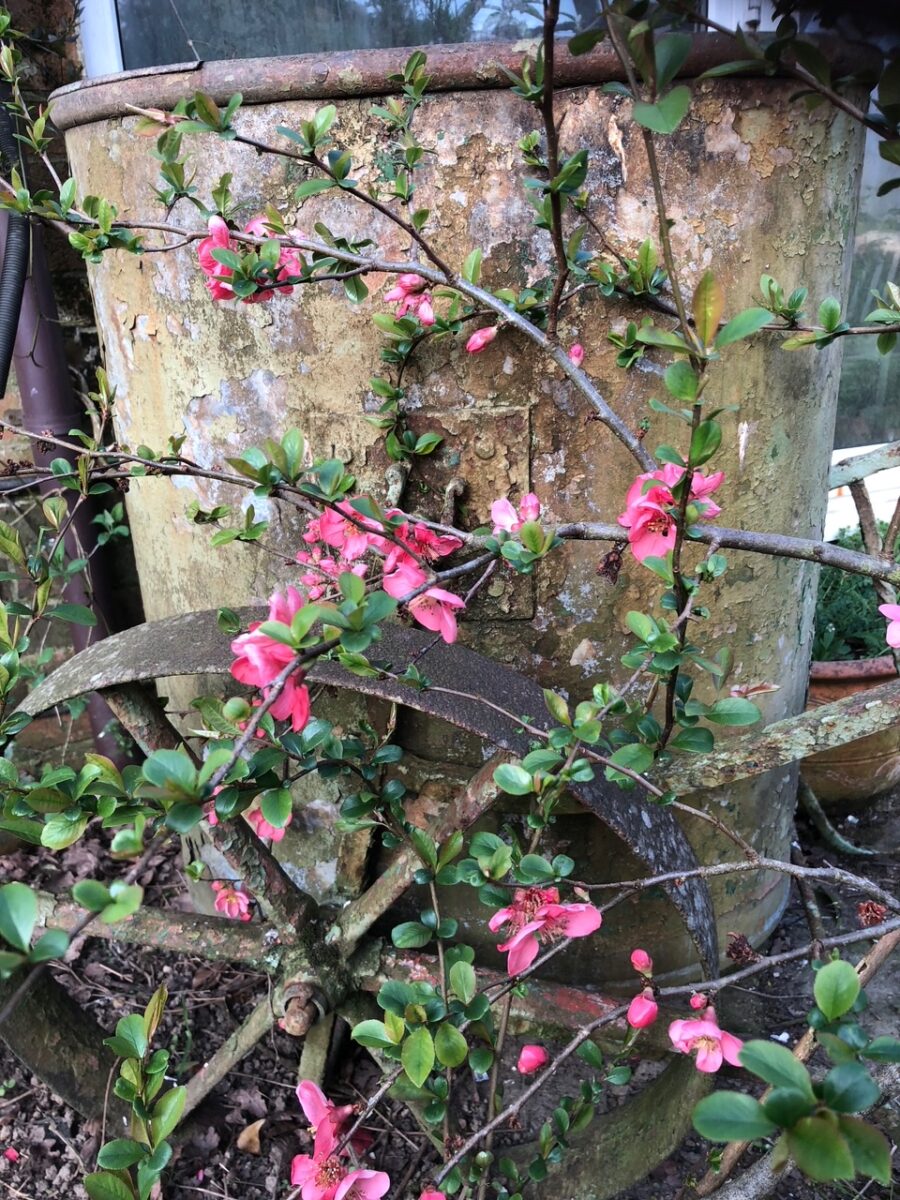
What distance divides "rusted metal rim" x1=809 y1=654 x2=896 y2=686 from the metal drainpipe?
1965 mm

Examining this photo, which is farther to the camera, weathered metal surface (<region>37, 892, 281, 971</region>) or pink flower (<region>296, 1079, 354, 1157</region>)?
weathered metal surface (<region>37, 892, 281, 971</region>)

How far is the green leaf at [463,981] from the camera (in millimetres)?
997

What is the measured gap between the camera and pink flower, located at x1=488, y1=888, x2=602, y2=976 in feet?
3.33

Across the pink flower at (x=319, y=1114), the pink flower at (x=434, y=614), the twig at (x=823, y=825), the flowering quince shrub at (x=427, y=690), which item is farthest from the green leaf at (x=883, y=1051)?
the twig at (x=823, y=825)

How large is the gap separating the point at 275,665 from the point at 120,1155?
1.81 feet

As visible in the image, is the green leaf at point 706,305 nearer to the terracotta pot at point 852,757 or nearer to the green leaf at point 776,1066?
the green leaf at point 776,1066

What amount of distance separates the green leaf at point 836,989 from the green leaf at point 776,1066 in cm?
10

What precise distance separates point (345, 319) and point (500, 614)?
0.52 metres

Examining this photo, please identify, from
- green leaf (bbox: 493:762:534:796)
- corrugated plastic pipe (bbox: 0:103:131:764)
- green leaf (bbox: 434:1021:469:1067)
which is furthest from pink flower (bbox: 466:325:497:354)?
corrugated plastic pipe (bbox: 0:103:131:764)

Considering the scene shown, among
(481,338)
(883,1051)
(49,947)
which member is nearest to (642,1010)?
(883,1051)

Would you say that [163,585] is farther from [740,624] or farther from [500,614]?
[740,624]

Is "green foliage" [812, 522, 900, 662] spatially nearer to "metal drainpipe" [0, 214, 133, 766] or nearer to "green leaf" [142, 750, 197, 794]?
"metal drainpipe" [0, 214, 133, 766]

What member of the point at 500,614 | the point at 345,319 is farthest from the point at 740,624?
the point at 345,319

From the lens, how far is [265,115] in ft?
4.21
